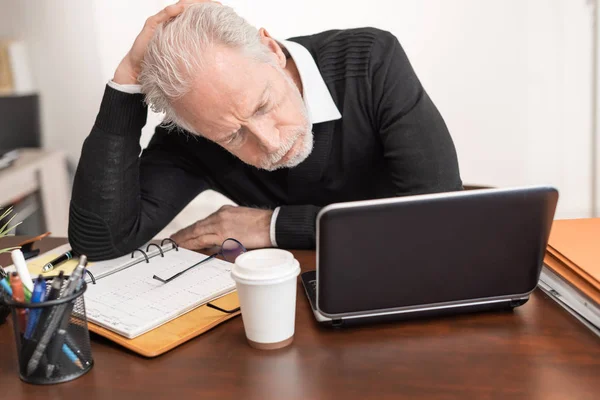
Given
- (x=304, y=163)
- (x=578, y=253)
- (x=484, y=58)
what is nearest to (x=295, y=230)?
(x=304, y=163)

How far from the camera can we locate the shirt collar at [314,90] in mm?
1343

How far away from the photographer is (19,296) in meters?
0.71

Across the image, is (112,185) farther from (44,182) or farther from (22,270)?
(44,182)

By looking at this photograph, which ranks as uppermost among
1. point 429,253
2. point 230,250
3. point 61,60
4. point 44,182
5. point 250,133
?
point 61,60

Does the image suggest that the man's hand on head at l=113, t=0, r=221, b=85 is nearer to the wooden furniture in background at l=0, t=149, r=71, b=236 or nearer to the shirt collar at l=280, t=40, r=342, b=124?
the shirt collar at l=280, t=40, r=342, b=124

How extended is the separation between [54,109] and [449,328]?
3040mm

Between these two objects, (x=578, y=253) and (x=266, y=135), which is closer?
(x=578, y=253)

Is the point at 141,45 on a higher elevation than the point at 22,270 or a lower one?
higher

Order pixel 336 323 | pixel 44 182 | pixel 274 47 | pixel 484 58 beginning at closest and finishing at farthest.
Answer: pixel 336 323 < pixel 274 47 < pixel 484 58 < pixel 44 182

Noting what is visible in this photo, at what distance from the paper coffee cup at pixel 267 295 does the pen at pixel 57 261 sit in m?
0.48

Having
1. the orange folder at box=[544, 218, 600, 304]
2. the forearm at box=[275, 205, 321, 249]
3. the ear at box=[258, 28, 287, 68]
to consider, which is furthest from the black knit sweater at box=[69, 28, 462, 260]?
the orange folder at box=[544, 218, 600, 304]

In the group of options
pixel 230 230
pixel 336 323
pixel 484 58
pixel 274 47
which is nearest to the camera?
pixel 336 323

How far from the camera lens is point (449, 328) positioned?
80cm

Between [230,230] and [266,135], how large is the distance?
7.7 inches
